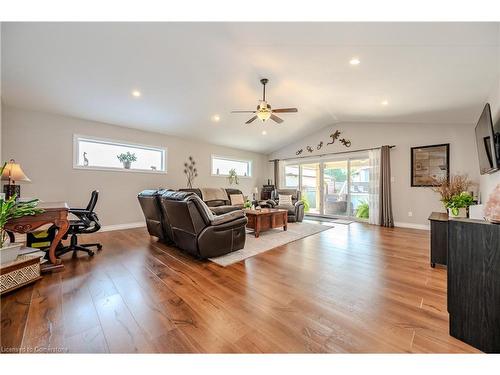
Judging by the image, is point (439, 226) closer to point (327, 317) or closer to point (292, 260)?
point (292, 260)

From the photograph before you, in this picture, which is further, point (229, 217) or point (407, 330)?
point (229, 217)

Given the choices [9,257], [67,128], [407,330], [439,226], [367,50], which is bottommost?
[407,330]

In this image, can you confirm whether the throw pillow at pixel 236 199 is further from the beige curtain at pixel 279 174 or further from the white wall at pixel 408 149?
the white wall at pixel 408 149

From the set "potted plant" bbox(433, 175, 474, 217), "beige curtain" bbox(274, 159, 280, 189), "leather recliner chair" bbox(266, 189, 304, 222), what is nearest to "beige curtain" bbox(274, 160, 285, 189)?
"beige curtain" bbox(274, 159, 280, 189)

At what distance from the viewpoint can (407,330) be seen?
149 centimetres

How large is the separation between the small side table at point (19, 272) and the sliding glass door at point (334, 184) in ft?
22.5

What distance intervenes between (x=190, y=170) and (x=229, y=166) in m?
1.68

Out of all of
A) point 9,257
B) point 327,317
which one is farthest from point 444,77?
Result: point 9,257

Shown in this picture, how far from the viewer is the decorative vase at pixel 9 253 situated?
1.97 meters

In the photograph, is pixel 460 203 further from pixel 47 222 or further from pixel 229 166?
pixel 229 166

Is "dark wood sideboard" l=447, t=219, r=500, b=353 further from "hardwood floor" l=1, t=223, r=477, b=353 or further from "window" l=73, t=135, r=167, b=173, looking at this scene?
"window" l=73, t=135, r=167, b=173

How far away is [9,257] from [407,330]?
3.52 meters

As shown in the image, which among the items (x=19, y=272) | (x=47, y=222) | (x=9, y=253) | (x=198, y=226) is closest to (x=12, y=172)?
(x=47, y=222)
